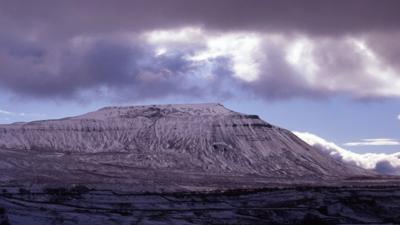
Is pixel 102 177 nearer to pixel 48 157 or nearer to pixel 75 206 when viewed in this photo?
pixel 48 157

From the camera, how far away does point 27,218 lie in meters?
99.6

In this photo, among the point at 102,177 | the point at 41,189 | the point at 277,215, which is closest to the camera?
the point at 277,215

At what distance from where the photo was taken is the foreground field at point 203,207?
9838 centimetres

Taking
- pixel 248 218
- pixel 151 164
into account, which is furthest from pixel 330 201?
pixel 151 164

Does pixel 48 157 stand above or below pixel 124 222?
above

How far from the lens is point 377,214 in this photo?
105 metres

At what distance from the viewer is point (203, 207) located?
107125 mm

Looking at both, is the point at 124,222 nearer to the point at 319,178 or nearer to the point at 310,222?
the point at 310,222

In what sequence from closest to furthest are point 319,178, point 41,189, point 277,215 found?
point 277,215, point 41,189, point 319,178

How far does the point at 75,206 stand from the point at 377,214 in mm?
38380

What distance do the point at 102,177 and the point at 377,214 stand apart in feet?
259

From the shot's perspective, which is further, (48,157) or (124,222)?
(48,157)

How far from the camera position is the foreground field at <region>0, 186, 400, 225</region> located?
323ft

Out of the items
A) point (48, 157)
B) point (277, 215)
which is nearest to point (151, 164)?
point (48, 157)
